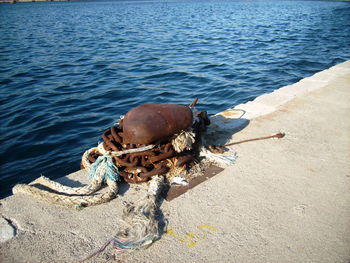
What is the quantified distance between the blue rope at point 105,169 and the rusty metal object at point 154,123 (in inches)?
9.4

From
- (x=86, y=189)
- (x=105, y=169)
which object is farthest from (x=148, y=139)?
(x=86, y=189)

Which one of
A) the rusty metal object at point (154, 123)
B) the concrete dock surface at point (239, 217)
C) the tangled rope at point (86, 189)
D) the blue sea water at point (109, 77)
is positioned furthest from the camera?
the blue sea water at point (109, 77)

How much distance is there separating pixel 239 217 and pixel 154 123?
41.7 inches

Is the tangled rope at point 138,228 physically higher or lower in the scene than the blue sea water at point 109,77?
higher

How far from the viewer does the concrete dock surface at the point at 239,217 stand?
1973 millimetres

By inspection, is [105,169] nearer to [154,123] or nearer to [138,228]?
[154,123]

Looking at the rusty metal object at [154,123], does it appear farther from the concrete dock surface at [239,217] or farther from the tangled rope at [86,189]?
the concrete dock surface at [239,217]

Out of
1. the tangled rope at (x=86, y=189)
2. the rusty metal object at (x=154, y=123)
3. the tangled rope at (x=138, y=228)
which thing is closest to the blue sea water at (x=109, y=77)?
the tangled rope at (x=86, y=189)

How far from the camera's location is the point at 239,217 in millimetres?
2275

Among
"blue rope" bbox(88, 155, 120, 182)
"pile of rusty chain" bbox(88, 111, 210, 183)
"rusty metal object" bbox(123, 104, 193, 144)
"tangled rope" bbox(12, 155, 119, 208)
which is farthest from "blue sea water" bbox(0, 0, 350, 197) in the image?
"rusty metal object" bbox(123, 104, 193, 144)

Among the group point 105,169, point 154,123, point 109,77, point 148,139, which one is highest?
point 154,123

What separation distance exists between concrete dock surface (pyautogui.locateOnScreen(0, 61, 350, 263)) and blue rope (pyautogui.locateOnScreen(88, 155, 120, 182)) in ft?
0.53

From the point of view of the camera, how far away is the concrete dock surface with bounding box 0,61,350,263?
1.97m

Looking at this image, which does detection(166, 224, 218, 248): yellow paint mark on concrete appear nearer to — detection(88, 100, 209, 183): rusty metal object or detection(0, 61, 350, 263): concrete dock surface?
detection(0, 61, 350, 263): concrete dock surface
